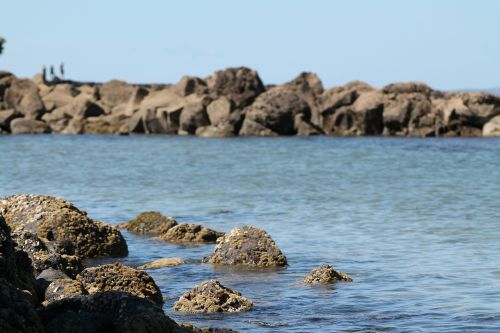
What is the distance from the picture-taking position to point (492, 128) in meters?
83.2

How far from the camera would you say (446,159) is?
191ft

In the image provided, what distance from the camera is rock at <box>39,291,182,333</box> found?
1041 cm

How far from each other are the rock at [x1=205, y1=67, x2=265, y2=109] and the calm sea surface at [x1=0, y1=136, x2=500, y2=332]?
69.7 feet

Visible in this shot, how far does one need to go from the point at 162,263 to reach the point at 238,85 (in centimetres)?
7671

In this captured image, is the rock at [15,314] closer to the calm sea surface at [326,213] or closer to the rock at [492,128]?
the calm sea surface at [326,213]

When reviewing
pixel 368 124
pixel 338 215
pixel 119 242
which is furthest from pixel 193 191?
pixel 368 124

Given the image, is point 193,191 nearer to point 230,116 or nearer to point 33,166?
point 33,166

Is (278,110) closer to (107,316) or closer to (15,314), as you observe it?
(107,316)

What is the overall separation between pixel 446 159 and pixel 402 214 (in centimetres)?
2950

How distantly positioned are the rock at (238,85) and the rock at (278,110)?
4.81 meters

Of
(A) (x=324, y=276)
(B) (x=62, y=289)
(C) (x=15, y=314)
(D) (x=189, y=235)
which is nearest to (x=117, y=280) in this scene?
(B) (x=62, y=289)

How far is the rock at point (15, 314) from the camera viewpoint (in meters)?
9.41

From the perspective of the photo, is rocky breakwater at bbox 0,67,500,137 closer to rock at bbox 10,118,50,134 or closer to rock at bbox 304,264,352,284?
rock at bbox 10,118,50,134

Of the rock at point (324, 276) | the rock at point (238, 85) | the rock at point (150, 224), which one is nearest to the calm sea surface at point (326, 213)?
the rock at point (324, 276)
